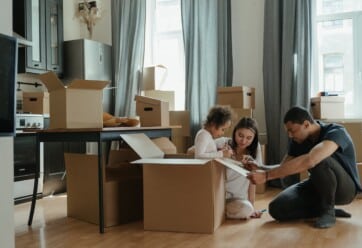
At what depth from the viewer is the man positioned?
246cm

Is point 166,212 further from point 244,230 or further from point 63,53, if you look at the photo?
point 63,53

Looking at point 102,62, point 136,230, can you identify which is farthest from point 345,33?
point 136,230

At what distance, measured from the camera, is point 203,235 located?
2.43 m

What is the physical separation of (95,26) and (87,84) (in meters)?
3.01

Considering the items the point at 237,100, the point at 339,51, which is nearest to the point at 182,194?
the point at 237,100

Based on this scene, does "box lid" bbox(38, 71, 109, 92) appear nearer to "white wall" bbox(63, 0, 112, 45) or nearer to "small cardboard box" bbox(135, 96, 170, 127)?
"small cardboard box" bbox(135, 96, 170, 127)

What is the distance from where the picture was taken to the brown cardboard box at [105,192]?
2721 mm

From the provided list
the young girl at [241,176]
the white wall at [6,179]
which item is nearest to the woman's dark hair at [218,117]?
the young girl at [241,176]

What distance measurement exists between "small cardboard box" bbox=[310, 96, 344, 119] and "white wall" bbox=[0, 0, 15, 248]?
3.03 m

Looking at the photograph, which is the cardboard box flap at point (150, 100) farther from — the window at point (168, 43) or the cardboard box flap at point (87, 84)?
the window at point (168, 43)

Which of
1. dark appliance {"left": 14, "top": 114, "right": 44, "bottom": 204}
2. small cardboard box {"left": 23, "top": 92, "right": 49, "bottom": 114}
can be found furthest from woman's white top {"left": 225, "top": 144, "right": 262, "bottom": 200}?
small cardboard box {"left": 23, "top": 92, "right": 49, "bottom": 114}

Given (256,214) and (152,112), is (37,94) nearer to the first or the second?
(152,112)

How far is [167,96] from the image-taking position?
4.80 meters

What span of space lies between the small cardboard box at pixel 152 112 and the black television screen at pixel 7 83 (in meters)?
1.77
